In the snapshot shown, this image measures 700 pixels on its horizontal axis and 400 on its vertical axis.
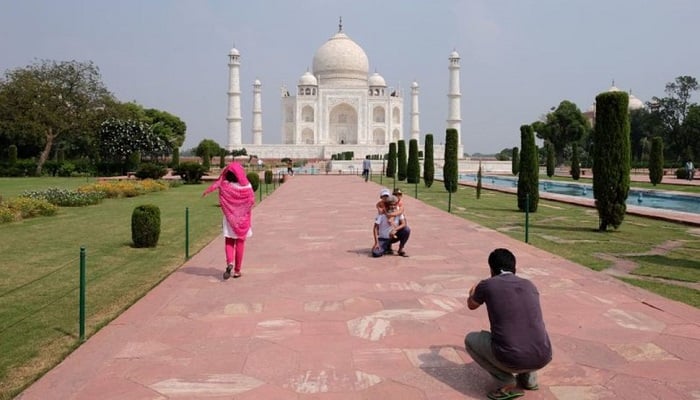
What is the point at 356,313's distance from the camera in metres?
4.37

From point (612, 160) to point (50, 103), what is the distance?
1144 inches

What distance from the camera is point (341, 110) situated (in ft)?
191

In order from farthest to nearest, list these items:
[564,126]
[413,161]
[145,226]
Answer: [564,126], [413,161], [145,226]

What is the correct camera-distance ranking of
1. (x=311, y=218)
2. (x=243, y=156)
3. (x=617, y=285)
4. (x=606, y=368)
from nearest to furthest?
(x=606, y=368), (x=617, y=285), (x=311, y=218), (x=243, y=156)

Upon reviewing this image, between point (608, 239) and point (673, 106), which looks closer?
point (608, 239)

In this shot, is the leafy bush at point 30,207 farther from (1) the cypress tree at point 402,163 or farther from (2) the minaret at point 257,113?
(2) the minaret at point 257,113

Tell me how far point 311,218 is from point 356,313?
670 cm

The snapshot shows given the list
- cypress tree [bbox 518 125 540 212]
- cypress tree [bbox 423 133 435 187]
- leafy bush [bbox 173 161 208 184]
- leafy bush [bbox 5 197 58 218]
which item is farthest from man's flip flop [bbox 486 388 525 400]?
leafy bush [bbox 173 161 208 184]

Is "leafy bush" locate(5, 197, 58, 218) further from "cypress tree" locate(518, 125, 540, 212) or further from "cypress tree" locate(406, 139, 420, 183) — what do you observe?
"cypress tree" locate(406, 139, 420, 183)

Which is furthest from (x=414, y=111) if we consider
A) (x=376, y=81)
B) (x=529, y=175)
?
(x=529, y=175)

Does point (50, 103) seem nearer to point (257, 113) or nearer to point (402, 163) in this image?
point (402, 163)

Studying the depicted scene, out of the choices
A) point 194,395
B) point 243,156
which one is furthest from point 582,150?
point 194,395

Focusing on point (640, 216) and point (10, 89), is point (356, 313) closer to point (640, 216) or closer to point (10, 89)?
point (640, 216)

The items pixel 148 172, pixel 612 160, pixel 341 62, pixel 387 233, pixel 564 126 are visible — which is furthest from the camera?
pixel 341 62
